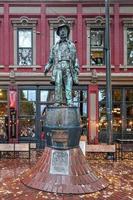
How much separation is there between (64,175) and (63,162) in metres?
0.36

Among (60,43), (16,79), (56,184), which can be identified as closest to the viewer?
(56,184)

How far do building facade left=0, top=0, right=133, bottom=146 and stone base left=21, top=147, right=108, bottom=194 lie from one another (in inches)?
537

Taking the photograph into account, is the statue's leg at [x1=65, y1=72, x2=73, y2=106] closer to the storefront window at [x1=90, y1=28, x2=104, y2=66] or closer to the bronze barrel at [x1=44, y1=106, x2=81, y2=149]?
the bronze barrel at [x1=44, y1=106, x2=81, y2=149]

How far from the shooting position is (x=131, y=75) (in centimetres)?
2405

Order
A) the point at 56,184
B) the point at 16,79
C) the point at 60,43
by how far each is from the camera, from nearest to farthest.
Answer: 1. the point at 56,184
2. the point at 60,43
3. the point at 16,79

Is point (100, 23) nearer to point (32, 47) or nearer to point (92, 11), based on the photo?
point (92, 11)

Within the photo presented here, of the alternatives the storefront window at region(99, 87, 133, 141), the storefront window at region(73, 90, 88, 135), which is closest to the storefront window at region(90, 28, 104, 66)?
the storefront window at region(99, 87, 133, 141)

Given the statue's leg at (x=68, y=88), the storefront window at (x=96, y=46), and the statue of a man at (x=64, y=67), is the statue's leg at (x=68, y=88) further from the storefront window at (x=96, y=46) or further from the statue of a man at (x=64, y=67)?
the storefront window at (x=96, y=46)

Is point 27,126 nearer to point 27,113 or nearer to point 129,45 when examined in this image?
point 27,113

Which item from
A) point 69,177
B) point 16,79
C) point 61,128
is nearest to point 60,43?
point 61,128

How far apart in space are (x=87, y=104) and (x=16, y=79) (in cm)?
465

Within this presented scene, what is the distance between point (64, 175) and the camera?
1005 centimetres

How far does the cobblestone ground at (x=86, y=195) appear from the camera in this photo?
9281mm

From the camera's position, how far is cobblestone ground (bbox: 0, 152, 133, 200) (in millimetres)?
9281
